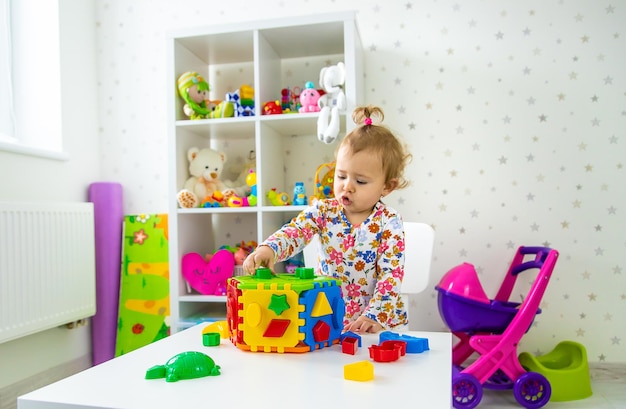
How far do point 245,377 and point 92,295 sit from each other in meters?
1.70

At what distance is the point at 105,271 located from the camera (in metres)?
2.28

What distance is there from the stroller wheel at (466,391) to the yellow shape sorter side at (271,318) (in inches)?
42.5

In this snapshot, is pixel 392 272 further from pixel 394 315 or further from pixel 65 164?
pixel 65 164

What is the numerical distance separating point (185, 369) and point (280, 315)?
7.4 inches

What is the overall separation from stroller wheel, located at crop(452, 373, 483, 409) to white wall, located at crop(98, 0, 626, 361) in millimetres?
440

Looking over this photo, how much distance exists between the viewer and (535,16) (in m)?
2.10

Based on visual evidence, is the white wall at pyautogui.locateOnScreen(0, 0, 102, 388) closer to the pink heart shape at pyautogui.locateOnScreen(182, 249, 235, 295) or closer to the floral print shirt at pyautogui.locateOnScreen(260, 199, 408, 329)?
the pink heart shape at pyautogui.locateOnScreen(182, 249, 235, 295)

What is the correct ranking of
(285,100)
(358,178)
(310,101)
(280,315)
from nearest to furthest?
(280,315), (358,178), (310,101), (285,100)

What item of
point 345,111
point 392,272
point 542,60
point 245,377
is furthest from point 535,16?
point 245,377

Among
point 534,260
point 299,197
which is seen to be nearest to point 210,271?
point 299,197

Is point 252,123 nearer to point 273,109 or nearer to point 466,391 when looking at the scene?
point 273,109

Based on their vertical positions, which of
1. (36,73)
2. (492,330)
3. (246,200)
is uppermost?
(36,73)

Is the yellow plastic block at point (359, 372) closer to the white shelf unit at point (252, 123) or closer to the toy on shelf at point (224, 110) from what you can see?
the white shelf unit at point (252, 123)

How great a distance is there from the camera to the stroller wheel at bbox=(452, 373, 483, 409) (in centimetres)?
173
